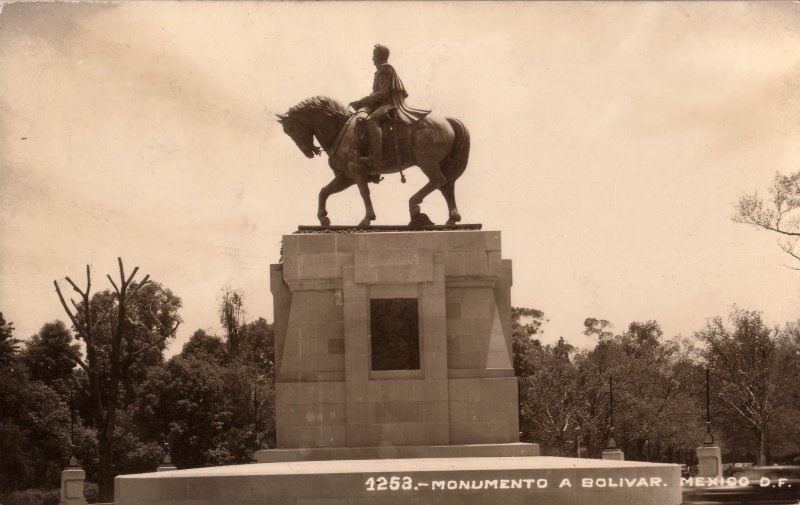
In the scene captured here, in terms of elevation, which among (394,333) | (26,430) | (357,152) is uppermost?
(357,152)

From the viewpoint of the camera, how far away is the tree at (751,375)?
6294 cm

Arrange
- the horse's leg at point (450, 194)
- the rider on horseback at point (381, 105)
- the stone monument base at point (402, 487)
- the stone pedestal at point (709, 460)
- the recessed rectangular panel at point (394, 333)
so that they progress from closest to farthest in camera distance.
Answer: the stone monument base at point (402, 487)
the recessed rectangular panel at point (394, 333)
the rider on horseback at point (381, 105)
the horse's leg at point (450, 194)
the stone pedestal at point (709, 460)

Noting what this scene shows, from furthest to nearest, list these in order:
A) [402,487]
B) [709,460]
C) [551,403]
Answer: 1. [551,403]
2. [709,460]
3. [402,487]

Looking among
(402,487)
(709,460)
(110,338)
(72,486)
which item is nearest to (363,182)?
(402,487)

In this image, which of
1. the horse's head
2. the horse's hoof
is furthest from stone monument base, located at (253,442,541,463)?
the horse's head

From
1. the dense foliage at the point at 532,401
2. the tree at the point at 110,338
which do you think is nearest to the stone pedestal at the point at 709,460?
the dense foliage at the point at 532,401

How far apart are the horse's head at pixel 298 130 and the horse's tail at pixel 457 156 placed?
111 inches

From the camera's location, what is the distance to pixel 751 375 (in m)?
63.1

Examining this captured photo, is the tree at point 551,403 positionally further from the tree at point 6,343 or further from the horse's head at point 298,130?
the horse's head at point 298,130

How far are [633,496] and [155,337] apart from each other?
177ft

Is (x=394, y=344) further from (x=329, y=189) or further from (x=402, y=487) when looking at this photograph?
(x=402, y=487)

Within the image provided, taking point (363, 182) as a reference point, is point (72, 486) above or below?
below

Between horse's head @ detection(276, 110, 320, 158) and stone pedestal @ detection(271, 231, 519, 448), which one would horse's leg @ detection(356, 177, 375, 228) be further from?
horse's head @ detection(276, 110, 320, 158)

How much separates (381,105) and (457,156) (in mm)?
1942
